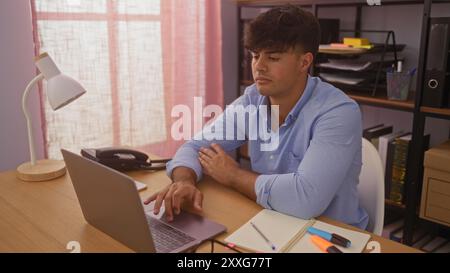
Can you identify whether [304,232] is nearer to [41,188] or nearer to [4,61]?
[41,188]

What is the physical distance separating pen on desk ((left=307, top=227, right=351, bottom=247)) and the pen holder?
4.42 feet

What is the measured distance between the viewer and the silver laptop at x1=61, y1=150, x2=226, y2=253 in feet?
2.79

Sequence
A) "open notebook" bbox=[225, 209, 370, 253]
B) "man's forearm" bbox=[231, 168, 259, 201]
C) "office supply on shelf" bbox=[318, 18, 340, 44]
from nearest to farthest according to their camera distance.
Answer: "open notebook" bbox=[225, 209, 370, 253] < "man's forearm" bbox=[231, 168, 259, 201] < "office supply on shelf" bbox=[318, 18, 340, 44]

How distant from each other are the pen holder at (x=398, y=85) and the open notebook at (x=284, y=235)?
129 centimetres

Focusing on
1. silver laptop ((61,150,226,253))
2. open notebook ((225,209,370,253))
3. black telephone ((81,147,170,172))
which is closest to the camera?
silver laptop ((61,150,226,253))

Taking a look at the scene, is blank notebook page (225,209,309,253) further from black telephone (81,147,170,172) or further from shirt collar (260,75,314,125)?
black telephone (81,147,170,172)

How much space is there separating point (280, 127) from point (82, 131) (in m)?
1.24

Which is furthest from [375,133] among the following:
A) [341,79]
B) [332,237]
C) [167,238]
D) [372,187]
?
[167,238]

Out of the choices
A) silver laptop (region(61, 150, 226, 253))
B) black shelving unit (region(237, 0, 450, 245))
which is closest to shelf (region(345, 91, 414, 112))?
black shelving unit (region(237, 0, 450, 245))

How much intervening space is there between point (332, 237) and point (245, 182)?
1.10 ft
